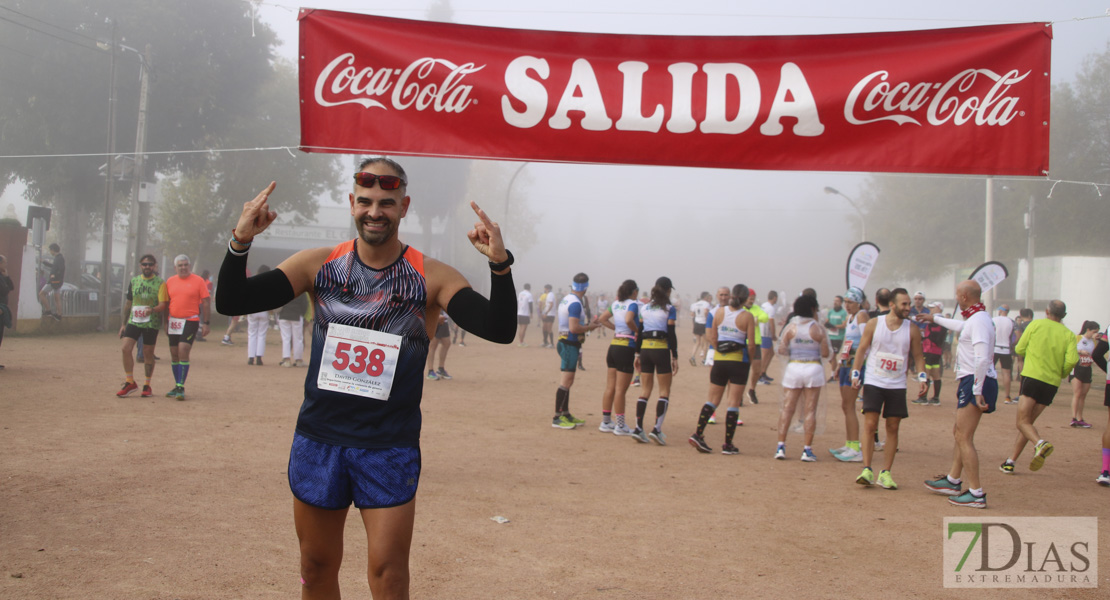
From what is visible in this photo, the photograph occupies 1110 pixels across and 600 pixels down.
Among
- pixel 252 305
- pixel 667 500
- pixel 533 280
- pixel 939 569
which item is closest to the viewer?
pixel 252 305

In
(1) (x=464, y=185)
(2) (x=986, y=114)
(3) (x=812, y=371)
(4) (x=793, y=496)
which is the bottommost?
(4) (x=793, y=496)

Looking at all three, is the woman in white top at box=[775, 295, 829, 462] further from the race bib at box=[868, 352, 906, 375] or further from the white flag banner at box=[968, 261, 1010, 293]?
the white flag banner at box=[968, 261, 1010, 293]

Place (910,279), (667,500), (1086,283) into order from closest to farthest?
1. (667,500)
2. (1086,283)
3. (910,279)

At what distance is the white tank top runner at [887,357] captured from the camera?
826 centimetres

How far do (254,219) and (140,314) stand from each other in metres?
9.85

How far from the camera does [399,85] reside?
15.3 ft

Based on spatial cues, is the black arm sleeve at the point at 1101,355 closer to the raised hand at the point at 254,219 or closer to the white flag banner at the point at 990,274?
the white flag banner at the point at 990,274

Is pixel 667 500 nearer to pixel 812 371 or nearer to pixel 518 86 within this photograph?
pixel 812 371

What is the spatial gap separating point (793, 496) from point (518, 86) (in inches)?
197

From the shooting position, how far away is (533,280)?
429ft

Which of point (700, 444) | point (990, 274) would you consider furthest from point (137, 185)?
point (990, 274)

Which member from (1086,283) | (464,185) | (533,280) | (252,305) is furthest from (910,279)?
(533,280)

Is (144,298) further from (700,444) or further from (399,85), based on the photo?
(399,85)

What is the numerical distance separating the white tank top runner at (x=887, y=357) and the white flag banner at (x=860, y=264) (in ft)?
25.5
